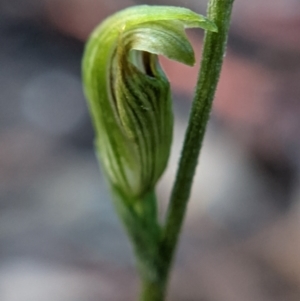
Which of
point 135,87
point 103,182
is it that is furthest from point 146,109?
point 103,182

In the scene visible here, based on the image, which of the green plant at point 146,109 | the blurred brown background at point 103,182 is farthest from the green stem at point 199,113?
the blurred brown background at point 103,182

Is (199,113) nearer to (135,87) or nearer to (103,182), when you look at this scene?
(135,87)

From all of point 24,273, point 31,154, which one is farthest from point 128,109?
point 31,154

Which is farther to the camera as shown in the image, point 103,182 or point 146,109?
point 103,182

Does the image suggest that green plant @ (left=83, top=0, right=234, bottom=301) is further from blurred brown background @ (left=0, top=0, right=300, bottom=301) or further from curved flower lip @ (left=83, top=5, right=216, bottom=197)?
blurred brown background @ (left=0, top=0, right=300, bottom=301)

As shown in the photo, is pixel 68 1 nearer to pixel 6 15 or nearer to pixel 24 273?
pixel 6 15

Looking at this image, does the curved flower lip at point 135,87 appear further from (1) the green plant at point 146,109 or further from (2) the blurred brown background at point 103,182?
(2) the blurred brown background at point 103,182

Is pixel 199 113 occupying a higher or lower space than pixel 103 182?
higher
